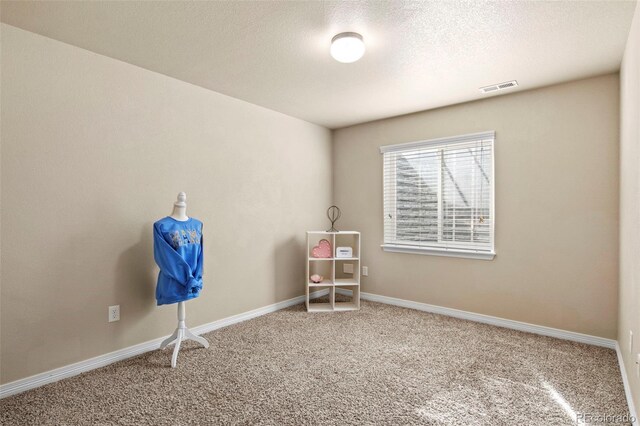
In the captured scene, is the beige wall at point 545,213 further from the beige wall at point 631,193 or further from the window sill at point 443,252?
the beige wall at point 631,193

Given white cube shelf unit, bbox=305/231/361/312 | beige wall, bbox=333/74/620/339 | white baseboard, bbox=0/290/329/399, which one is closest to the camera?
white baseboard, bbox=0/290/329/399

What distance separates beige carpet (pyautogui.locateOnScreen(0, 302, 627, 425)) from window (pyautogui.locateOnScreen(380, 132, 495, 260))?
104 cm

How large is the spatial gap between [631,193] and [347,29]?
202cm

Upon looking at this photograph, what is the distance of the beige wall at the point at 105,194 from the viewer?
223 centimetres

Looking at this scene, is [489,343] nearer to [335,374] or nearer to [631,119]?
[335,374]

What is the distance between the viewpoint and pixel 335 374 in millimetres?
2441

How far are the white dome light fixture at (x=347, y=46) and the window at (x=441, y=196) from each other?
1.86 m

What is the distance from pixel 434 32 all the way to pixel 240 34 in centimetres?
126

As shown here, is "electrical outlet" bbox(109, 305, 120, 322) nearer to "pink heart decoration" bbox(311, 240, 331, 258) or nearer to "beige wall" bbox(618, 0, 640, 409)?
"pink heart decoration" bbox(311, 240, 331, 258)

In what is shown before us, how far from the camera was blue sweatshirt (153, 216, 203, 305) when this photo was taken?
2.57 m

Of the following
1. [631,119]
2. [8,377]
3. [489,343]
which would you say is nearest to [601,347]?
[489,343]

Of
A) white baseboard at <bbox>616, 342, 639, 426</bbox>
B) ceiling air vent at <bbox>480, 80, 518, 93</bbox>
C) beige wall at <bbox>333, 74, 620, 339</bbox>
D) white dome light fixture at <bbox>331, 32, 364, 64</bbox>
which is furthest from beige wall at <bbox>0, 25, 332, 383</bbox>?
white baseboard at <bbox>616, 342, 639, 426</bbox>

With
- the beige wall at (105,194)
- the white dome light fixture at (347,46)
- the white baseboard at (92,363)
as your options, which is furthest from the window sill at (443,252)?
the white dome light fixture at (347,46)

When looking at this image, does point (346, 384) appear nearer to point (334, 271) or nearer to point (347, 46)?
point (334, 271)
